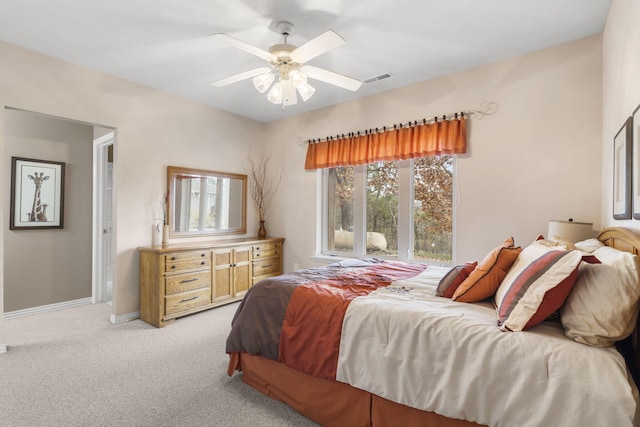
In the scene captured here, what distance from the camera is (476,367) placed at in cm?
A: 124

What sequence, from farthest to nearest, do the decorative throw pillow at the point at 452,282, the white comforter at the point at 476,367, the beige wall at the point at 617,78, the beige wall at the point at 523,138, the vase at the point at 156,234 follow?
1. the vase at the point at 156,234
2. the beige wall at the point at 523,138
3. the decorative throw pillow at the point at 452,282
4. the beige wall at the point at 617,78
5. the white comforter at the point at 476,367

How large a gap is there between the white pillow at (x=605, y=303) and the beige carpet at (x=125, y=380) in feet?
4.64

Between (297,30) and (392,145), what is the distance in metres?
1.63

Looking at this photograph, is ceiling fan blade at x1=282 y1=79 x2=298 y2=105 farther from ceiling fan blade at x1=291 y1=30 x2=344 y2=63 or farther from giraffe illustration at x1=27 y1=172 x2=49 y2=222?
giraffe illustration at x1=27 y1=172 x2=49 y2=222

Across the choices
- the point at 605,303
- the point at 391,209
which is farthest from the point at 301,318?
the point at 391,209

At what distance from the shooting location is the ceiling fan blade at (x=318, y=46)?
5.96 ft

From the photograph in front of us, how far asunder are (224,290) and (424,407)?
9.50ft

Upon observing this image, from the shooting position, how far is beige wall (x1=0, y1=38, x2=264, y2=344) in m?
2.70

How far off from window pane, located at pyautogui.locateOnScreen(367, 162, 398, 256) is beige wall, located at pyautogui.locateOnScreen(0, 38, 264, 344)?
6.81ft

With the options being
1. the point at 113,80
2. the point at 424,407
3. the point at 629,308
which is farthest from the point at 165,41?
the point at 629,308

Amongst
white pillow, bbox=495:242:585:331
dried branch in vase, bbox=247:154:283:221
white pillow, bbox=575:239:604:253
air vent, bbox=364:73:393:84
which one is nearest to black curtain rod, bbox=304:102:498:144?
air vent, bbox=364:73:393:84

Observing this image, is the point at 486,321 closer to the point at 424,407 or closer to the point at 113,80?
the point at 424,407

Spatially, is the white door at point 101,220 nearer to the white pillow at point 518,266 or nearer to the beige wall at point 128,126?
the beige wall at point 128,126

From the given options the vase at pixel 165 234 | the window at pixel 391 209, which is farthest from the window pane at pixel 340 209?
the vase at pixel 165 234
